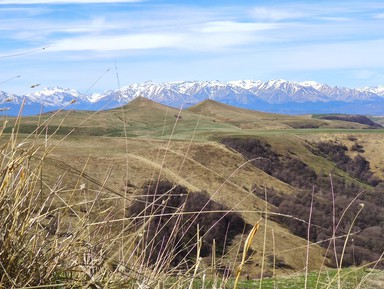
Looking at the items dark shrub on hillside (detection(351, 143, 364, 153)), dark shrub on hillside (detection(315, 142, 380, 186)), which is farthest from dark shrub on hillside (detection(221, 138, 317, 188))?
dark shrub on hillside (detection(351, 143, 364, 153))

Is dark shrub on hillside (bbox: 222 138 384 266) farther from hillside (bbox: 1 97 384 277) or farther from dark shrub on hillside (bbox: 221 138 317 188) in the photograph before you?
hillside (bbox: 1 97 384 277)

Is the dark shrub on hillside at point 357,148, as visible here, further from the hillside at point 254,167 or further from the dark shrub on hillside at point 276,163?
the dark shrub on hillside at point 276,163

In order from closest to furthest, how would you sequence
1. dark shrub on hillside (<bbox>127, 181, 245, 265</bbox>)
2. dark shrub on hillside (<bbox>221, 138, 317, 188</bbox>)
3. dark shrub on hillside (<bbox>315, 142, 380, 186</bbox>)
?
dark shrub on hillside (<bbox>127, 181, 245, 265</bbox>), dark shrub on hillside (<bbox>221, 138, 317, 188</bbox>), dark shrub on hillside (<bbox>315, 142, 380, 186</bbox>)

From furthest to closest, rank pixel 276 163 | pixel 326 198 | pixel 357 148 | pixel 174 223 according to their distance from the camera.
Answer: pixel 357 148 < pixel 276 163 < pixel 326 198 < pixel 174 223

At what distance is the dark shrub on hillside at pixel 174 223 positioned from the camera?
3.55m

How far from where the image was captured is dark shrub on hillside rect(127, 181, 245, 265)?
3547 mm

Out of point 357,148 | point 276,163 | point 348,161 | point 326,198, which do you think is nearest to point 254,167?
point 326,198

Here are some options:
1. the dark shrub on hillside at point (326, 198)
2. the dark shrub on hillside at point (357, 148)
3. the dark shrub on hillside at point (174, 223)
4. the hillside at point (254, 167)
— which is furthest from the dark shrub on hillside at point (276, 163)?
the dark shrub on hillside at point (174, 223)

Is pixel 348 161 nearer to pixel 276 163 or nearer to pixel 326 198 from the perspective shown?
pixel 276 163

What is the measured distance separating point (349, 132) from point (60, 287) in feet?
416

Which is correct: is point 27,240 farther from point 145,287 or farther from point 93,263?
point 145,287

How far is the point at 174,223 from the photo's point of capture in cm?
945

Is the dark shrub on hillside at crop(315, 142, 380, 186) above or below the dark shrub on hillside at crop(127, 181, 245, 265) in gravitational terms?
below

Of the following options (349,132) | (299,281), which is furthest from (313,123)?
(299,281)
